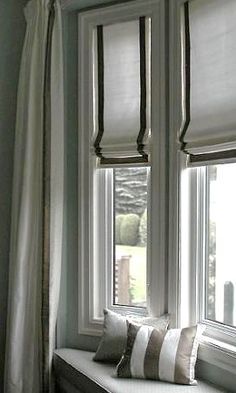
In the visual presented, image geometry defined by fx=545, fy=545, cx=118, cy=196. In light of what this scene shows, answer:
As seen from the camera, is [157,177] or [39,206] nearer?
[157,177]

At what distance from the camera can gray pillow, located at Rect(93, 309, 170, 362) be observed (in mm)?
2887

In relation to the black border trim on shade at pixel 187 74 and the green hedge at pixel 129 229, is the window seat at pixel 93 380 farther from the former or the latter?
the black border trim on shade at pixel 187 74

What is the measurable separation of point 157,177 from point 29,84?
0.92 m

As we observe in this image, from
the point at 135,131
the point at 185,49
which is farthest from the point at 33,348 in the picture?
the point at 185,49

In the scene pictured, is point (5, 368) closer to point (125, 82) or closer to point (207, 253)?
point (207, 253)

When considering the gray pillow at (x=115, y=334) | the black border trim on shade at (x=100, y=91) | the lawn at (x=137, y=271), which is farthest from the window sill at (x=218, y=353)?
the black border trim on shade at (x=100, y=91)

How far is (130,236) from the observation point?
10.3ft

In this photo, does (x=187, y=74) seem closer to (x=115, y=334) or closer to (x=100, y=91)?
(x=100, y=91)

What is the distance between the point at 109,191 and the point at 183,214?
0.56m

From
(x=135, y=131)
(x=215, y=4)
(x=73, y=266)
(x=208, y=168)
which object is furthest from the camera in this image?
(x=73, y=266)

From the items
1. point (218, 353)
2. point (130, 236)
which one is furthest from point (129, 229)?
point (218, 353)

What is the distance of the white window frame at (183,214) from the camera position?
2.81 metres

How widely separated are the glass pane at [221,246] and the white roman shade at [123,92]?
0.47 metres

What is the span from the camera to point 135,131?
3.00 metres
